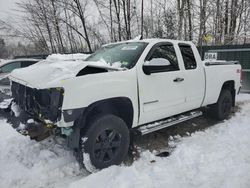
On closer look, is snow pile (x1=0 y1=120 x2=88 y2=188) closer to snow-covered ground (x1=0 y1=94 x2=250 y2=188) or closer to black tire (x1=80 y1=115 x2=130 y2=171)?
snow-covered ground (x1=0 y1=94 x2=250 y2=188)

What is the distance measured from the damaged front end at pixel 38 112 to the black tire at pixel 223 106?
4.03m

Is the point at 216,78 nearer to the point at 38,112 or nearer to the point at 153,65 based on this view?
the point at 153,65

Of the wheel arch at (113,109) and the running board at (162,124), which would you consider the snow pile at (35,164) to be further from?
the running board at (162,124)

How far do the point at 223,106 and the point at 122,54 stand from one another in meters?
3.14

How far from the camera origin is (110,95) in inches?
125

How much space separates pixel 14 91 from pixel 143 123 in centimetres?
225

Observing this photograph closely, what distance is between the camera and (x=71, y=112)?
9.18 feet

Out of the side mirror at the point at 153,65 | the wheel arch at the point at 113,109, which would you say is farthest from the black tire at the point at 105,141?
the side mirror at the point at 153,65

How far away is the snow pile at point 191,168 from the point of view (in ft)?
9.71

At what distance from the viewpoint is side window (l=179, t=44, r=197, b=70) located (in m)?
4.52

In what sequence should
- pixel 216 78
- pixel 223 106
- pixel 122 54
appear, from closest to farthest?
1. pixel 122 54
2. pixel 216 78
3. pixel 223 106

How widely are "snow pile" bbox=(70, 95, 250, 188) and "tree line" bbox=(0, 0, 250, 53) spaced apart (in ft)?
33.3

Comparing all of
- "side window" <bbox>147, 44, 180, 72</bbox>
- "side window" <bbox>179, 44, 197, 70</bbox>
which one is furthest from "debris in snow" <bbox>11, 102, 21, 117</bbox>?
"side window" <bbox>179, 44, 197, 70</bbox>

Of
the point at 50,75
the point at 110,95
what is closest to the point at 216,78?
the point at 110,95
